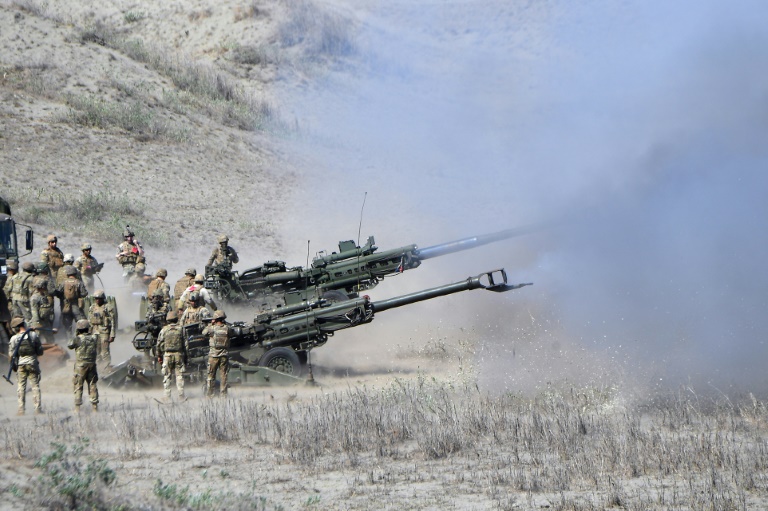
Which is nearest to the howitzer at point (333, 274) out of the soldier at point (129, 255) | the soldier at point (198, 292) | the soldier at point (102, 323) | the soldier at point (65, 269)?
the soldier at point (198, 292)

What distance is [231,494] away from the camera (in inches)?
Result: 329

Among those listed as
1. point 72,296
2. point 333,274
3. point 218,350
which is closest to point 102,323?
point 72,296

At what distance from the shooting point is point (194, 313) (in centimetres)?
1438

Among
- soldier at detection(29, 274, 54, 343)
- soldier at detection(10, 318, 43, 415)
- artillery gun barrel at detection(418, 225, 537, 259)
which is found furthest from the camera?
artillery gun barrel at detection(418, 225, 537, 259)

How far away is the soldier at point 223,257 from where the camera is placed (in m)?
18.0

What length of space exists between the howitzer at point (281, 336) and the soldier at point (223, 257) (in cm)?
362

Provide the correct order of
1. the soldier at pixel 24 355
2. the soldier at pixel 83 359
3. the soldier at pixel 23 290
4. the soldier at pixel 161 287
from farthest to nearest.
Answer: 1. the soldier at pixel 161 287
2. the soldier at pixel 23 290
3. the soldier at pixel 83 359
4. the soldier at pixel 24 355

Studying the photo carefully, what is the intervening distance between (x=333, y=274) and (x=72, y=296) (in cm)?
421

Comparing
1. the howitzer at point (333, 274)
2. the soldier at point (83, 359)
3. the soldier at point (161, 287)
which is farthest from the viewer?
the howitzer at point (333, 274)

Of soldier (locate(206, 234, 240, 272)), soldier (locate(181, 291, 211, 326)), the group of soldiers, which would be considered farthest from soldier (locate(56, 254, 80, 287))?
soldier (locate(181, 291, 211, 326))

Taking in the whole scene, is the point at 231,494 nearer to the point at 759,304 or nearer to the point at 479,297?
the point at 759,304

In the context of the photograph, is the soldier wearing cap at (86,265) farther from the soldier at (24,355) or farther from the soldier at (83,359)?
the soldier at (83,359)

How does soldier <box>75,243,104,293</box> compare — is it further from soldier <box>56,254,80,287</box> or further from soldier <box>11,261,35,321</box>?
soldier <box>11,261,35,321</box>

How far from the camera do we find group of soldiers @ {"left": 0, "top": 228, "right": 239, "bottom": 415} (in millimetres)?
12430
